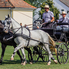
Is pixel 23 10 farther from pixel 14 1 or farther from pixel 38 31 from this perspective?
pixel 38 31

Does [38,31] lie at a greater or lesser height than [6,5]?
greater

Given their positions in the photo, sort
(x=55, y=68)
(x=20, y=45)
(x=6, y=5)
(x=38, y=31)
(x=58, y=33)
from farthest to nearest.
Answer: (x=6, y=5), (x=58, y=33), (x=38, y=31), (x=20, y=45), (x=55, y=68)

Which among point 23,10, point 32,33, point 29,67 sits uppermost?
point 32,33

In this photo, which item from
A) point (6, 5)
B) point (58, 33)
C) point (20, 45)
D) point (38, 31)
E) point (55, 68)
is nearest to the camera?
point (55, 68)

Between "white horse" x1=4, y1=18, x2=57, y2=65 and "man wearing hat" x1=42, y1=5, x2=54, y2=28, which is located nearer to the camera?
"white horse" x1=4, y1=18, x2=57, y2=65

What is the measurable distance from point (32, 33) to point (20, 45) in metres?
0.80

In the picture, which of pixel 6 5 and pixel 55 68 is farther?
pixel 6 5

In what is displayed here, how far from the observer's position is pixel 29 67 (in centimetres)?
1023

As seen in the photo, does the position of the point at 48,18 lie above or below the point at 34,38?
above

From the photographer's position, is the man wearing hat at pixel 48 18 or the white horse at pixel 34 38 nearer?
the white horse at pixel 34 38

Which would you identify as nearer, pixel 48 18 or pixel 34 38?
pixel 34 38

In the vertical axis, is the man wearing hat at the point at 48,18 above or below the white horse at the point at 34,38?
above

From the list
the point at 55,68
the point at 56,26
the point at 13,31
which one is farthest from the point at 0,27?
the point at 55,68

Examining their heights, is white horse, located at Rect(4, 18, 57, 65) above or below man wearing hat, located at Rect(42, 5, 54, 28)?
below
